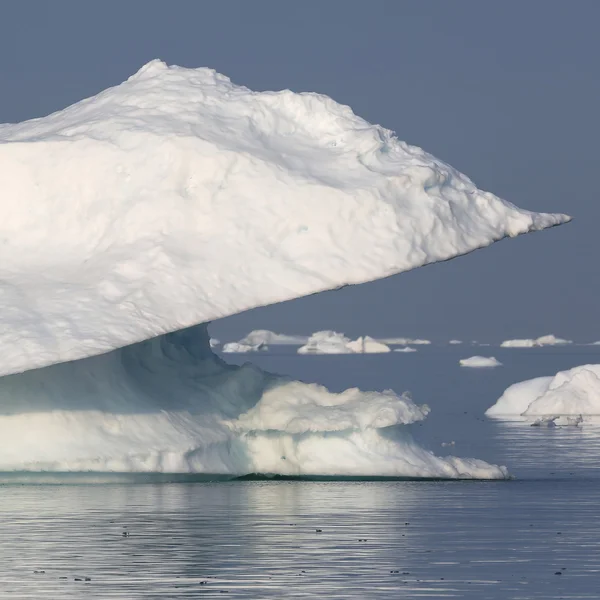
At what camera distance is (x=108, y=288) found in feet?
96.4

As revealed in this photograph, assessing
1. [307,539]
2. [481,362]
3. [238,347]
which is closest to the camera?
[307,539]

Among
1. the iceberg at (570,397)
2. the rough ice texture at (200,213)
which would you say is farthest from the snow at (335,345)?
the rough ice texture at (200,213)

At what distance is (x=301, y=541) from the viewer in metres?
21.9

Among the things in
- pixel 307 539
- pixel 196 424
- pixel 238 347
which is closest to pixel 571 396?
pixel 196 424

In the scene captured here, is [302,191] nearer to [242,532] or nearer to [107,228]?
[107,228]

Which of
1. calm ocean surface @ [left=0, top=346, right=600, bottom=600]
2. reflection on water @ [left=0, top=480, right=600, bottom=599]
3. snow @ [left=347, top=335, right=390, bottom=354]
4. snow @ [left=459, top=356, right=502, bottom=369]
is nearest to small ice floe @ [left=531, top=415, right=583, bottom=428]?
calm ocean surface @ [left=0, top=346, right=600, bottom=600]

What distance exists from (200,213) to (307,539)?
9.96m

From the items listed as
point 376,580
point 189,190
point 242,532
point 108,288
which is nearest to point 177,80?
point 189,190

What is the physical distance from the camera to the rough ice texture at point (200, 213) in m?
28.9

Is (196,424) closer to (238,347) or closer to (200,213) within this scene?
(200,213)

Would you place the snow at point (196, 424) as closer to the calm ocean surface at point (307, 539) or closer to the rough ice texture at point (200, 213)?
the calm ocean surface at point (307, 539)

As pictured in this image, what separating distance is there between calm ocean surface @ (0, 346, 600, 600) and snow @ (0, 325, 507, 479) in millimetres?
554

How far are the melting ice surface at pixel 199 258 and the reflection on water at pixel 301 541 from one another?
1.27 metres

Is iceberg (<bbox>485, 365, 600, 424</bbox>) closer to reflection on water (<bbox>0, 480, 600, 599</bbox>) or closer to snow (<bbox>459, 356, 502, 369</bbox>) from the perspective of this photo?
reflection on water (<bbox>0, 480, 600, 599</bbox>)
